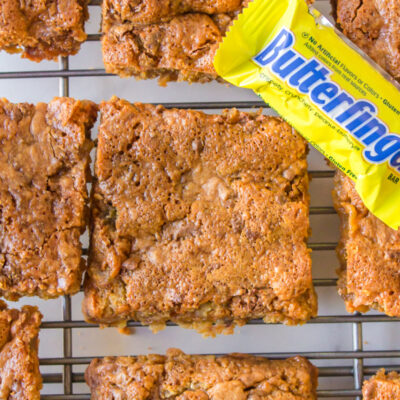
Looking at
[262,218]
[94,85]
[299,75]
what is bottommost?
[262,218]

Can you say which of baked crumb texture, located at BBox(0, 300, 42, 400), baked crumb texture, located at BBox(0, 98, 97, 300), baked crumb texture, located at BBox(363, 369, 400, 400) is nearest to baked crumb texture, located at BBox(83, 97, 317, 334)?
baked crumb texture, located at BBox(0, 98, 97, 300)

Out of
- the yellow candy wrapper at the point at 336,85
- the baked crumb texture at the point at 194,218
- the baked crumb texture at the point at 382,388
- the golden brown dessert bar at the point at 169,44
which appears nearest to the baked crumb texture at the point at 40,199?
the baked crumb texture at the point at 194,218

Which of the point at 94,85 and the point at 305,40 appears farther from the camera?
the point at 94,85

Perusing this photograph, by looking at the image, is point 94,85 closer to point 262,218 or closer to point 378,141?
point 262,218

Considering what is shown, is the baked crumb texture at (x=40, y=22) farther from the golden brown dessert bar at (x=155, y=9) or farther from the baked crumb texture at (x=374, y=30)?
the baked crumb texture at (x=374, y=30)

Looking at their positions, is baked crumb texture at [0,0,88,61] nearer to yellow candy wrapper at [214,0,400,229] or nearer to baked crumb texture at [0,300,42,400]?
yellow candy wrapper at [214,0,400,229]

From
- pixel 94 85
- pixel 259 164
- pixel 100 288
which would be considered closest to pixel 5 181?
pixel 100 288
